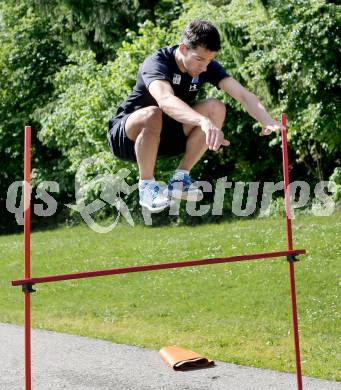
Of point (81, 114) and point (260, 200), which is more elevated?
point (81, 114)

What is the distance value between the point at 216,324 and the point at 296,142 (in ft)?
27.2

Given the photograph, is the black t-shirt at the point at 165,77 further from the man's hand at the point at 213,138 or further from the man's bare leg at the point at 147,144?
the man's hand at the point at 213,138

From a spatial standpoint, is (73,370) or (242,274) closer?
(73,370)

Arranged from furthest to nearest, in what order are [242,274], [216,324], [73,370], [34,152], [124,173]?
[34,152], [124,173], [242,274], [216,324], [73,370]

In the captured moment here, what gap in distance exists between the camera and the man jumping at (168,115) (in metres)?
4.77

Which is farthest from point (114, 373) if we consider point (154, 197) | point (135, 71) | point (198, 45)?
point (135, 71)

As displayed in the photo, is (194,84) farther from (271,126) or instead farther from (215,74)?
(271,126)

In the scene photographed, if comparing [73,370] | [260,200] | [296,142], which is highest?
[296,142]

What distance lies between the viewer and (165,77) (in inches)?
188

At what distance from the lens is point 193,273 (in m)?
12.1

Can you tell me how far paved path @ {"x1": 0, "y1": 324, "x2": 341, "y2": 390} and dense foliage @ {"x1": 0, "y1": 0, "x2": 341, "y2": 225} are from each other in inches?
297

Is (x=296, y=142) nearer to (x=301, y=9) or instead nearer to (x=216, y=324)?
(x=301, y=9)

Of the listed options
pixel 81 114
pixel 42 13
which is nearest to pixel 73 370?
pixel 81 114

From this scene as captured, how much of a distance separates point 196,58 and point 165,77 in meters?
0.23
